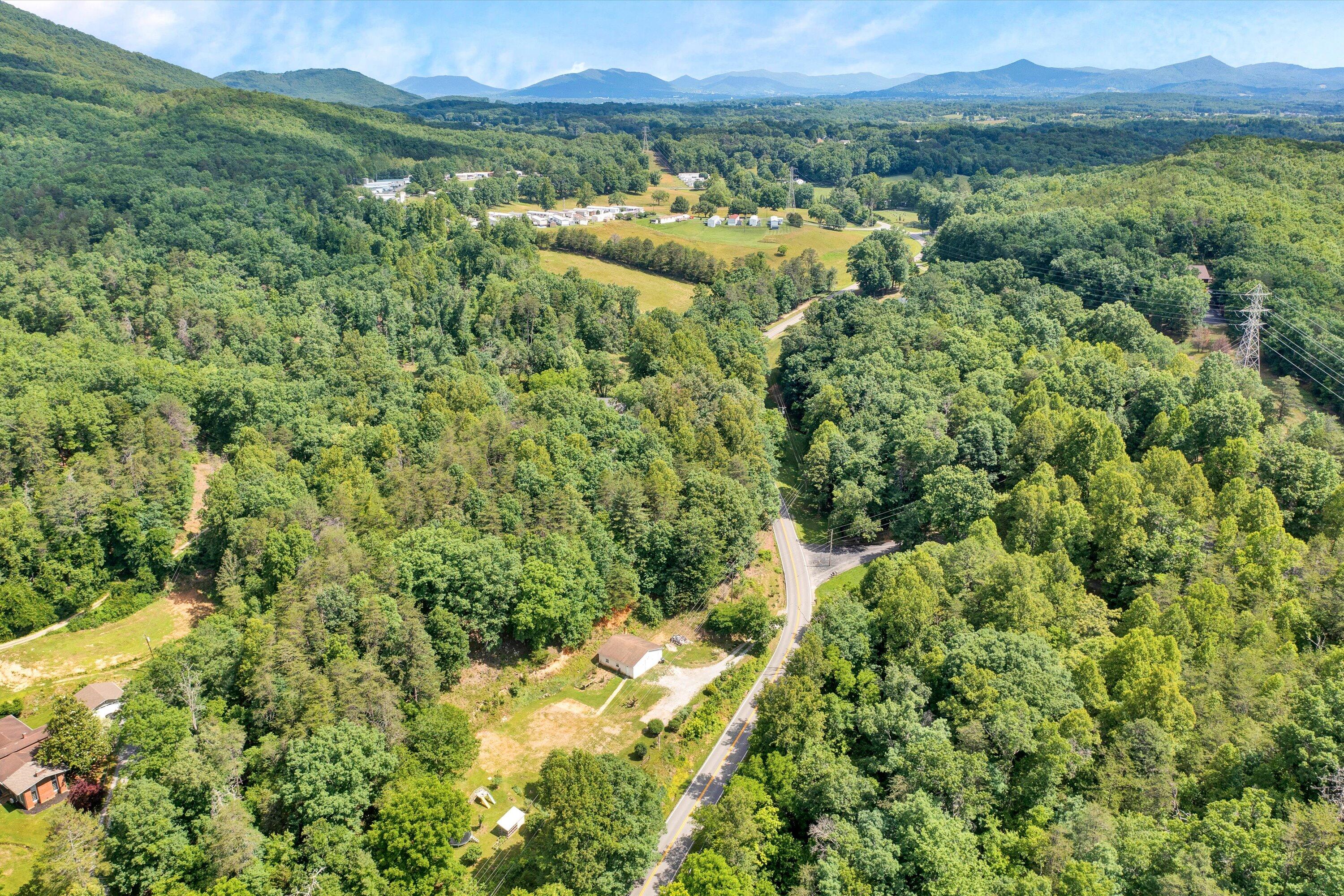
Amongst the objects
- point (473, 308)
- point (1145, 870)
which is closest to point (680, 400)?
point (473, 308)

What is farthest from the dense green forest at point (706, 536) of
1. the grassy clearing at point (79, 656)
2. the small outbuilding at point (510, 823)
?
the grassy clearing at point (79, 656)

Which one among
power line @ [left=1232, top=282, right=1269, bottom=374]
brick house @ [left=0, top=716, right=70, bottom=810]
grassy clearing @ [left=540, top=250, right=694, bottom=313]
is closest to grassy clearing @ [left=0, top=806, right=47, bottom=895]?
brick house @ [left=0, top=716, right=70, bottom=810]

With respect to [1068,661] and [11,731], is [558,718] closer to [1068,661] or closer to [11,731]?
[1068,661]

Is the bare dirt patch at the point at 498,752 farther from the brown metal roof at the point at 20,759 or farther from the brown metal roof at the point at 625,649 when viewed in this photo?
the brown metal roof at the point at 20,759

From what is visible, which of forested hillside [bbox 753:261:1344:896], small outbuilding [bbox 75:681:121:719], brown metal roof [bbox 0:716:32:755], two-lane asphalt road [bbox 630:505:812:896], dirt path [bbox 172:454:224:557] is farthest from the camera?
dirt path [bbox 172:454:224:557]

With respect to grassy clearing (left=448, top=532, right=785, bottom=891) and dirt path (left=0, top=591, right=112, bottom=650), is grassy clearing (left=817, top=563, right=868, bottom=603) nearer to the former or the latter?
grassy clearing (left=448, top=532, right=785, bottom=891)

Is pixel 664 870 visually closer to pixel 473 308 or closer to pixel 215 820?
pixel 215 820
